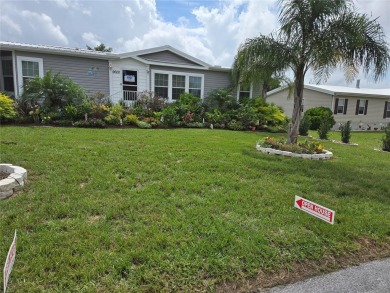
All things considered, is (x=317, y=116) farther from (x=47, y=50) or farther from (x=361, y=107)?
(x=47, y=50)

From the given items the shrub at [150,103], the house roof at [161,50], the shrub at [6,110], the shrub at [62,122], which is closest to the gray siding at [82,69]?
the house roof at [161,50]

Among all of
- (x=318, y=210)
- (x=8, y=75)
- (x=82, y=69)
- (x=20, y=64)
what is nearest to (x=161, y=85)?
(x=82, y=69)

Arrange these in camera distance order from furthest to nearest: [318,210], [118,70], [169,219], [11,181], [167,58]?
[167,58] → [118,70] → [11,181] → [169,219] → [318,210]

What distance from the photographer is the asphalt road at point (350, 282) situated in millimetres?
2320

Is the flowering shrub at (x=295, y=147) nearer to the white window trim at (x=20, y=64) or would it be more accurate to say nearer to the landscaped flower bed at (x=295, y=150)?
the landscaped flower bed at (x=295, y=150)

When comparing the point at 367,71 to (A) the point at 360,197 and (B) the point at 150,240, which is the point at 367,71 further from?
(B) the point at 150,240

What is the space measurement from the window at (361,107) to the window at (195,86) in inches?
549

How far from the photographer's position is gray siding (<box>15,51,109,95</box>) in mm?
12008

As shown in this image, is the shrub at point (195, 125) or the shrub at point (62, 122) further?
the shrub at point (195, 125)

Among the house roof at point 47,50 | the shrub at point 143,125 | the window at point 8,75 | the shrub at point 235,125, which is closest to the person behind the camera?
the shrub at point 143,125

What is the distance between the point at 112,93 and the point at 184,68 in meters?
4.08

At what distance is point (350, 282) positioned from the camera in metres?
2.44

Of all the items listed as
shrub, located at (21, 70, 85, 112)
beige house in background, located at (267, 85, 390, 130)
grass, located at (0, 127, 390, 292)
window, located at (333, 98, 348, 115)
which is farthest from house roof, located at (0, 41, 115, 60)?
window, located at (333, 98, 348, 115)

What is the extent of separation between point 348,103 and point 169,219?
21.8 m
